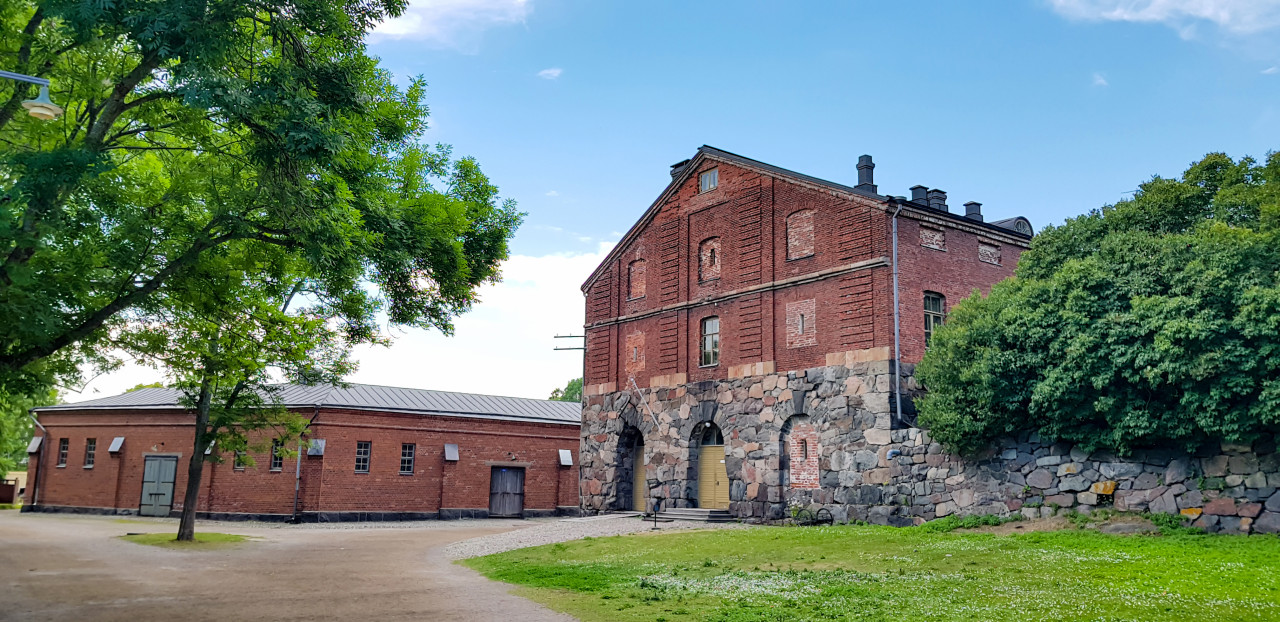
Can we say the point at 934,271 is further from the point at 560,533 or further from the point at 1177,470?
the point at 560,533

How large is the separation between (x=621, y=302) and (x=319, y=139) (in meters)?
22.9

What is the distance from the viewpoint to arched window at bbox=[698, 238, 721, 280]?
94.4ft

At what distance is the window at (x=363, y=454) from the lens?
3491 centimetres

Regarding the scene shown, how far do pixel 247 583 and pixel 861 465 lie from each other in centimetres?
1499

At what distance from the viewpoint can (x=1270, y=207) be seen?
18344 millimetres

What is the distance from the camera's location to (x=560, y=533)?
23531 millimetres

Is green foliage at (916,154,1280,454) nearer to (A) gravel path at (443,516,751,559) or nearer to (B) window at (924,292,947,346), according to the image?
(B) window at (924,292,947,346)

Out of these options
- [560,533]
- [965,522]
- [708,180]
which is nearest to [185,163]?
[560,533]

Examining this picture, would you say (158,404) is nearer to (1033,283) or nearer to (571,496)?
(571,496)

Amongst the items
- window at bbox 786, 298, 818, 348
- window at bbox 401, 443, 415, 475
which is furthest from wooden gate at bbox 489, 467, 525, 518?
window at bbox 786, 298, 818, 348

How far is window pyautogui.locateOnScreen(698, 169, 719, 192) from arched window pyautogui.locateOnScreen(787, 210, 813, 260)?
365cm

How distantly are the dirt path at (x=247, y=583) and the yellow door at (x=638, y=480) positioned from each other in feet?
27.1

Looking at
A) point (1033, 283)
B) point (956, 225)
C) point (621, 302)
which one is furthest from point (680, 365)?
point (1033, 283)

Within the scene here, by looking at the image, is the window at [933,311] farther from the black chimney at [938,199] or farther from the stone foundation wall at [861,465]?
the black chimney at [938,199]
